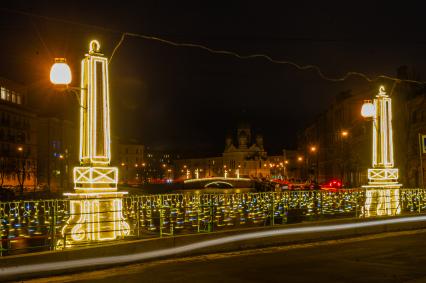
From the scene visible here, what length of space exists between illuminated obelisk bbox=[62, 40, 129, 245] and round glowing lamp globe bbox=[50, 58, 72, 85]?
67 centimetres

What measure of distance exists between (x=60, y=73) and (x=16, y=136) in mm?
72651

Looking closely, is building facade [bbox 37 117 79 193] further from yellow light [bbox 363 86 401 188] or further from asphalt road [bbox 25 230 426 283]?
asphalt road [bbox 25 230 426 283]

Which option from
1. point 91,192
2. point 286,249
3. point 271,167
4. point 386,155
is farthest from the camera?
point 271,167

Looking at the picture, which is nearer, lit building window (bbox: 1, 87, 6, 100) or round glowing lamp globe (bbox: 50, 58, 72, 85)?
round glowing lamp globe (bbox: 50, 58, 72, 85)

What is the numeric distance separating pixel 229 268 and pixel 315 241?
6002 mm

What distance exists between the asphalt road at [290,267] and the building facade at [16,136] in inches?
2486

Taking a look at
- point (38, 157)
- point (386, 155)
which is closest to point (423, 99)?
point (386, 155)

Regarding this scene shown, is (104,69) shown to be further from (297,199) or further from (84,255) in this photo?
(297,199)

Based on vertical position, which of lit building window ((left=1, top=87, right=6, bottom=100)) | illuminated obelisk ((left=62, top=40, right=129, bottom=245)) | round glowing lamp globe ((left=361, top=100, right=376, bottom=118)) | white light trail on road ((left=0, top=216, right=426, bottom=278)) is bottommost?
white light trail on road ((left=0, top=216, right=426, bottom=278))

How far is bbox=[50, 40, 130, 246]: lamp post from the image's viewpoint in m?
14.9

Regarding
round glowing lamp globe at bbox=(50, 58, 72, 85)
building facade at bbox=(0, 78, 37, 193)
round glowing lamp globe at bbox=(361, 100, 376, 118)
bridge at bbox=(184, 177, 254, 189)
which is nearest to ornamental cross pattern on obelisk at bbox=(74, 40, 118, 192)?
round glowing lamp globe at bbox=(50, 58, 72, 85)

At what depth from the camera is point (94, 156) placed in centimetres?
1532

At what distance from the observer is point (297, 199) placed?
24.2 metres

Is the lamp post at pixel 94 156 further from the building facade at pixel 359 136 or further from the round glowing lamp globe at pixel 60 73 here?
the building facade at pixel 359 136
